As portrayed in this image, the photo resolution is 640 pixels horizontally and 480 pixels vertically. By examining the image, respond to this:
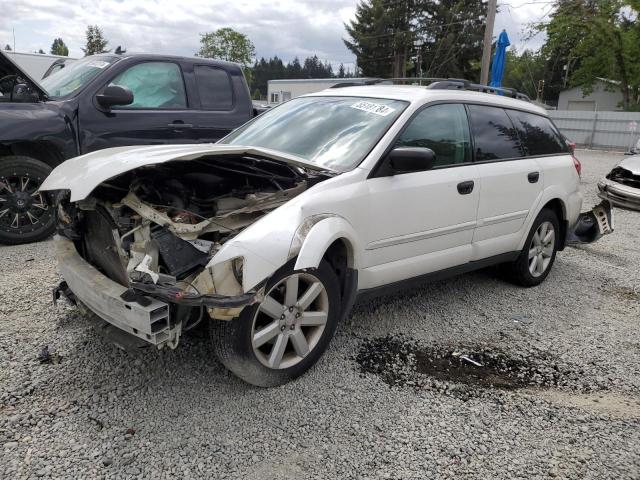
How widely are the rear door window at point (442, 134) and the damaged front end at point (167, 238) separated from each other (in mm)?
869

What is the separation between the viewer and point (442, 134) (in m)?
3.89

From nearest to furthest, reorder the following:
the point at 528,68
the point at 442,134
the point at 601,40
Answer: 1. the point at 442,134
2. the point at 601,40
3. the point at 528,68

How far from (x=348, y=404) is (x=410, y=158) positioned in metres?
1.52

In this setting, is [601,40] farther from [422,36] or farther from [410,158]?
[410,158]

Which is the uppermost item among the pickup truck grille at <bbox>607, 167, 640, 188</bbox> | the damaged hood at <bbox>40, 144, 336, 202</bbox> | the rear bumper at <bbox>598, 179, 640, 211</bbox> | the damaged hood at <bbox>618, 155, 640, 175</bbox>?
the damaged hood at <bbox>40, 144, 336, 202</bbox>

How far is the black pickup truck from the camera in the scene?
5191mm

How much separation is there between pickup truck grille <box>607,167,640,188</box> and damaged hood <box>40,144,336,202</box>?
8684 mm

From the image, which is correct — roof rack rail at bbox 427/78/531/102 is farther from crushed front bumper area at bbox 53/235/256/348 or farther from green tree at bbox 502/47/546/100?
green tree at bbox 502/47/546/100

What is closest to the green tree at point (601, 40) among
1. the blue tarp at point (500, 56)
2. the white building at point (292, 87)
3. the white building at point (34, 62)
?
the white building at point (292, 87)

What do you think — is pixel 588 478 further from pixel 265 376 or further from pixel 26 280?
pixel 26 280

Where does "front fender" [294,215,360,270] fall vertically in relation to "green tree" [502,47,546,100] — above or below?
below

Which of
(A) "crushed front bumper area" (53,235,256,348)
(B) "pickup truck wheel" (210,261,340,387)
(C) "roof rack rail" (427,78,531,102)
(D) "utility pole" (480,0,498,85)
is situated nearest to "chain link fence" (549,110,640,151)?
(D) "utility pole" (480,0,498,85)

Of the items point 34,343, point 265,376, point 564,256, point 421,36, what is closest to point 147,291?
point 265,376

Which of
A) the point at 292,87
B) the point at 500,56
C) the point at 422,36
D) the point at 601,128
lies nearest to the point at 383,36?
the point at 422,36
